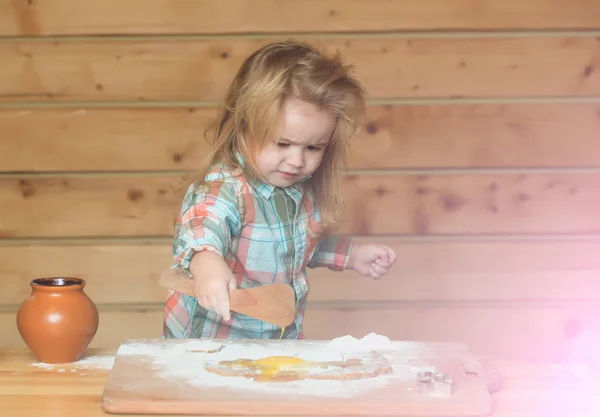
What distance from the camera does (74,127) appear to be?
2.34 m

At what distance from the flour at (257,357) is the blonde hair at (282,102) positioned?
428 millimetres

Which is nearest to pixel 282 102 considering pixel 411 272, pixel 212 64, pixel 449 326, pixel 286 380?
pixel 286 380

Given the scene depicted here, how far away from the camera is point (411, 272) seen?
2.43 meters

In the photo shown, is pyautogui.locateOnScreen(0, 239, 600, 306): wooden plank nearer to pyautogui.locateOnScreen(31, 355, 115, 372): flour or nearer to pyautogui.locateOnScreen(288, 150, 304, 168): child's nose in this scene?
pyautogui.locateOnScreen(288, 150, 304, 168): child's nose

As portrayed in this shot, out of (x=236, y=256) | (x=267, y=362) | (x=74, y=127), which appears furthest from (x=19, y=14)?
(x=267, y=362)

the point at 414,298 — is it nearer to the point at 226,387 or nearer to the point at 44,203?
the point at 44,203

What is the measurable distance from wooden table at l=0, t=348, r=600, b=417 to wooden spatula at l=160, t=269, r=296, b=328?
16cm

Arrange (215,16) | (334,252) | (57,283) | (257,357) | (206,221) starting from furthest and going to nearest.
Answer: (215,16) < (334,252) < (206,221) < (57,283) < (257,357)

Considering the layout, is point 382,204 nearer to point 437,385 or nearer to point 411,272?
point 411,272

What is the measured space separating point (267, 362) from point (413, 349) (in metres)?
0.23

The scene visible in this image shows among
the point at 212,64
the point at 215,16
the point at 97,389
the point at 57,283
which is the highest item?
the point at 215,16

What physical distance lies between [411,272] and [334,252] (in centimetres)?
72

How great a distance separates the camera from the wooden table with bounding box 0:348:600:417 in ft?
3.49

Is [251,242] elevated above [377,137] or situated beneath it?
situated beneath
